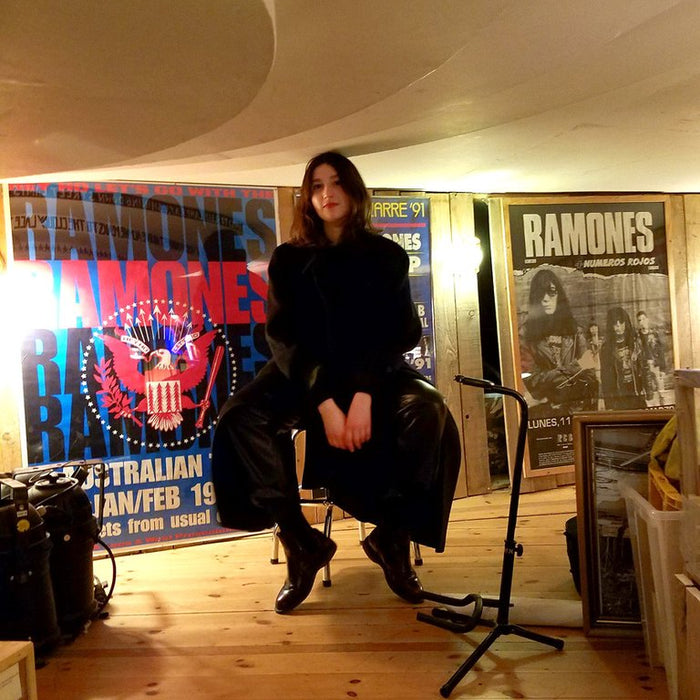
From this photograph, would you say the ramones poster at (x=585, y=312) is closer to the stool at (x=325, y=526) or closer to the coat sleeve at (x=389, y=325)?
the stool at (x=325, y=526)

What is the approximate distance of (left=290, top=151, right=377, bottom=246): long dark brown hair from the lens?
2553 mm

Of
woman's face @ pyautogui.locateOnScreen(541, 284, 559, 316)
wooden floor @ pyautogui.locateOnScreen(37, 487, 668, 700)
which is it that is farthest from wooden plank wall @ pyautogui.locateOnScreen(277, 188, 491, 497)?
wooden floor @ pyautogui.locateOnScreen(37, 487, 668, 700)

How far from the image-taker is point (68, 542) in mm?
2240

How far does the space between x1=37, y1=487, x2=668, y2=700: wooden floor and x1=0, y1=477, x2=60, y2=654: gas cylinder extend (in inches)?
6.3

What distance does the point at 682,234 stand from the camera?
434 centimetres

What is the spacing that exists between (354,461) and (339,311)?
553mm

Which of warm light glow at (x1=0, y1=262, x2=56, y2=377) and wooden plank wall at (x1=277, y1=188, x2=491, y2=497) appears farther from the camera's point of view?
wooden plank wall at (x1=277, y1=188, x2=491, y2=497)

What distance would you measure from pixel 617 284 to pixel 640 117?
1597mm

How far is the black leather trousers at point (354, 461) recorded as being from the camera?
2.22m

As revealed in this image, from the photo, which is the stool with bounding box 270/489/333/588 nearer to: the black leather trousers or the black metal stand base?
the black leather trousers

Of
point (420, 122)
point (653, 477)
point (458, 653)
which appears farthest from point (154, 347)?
point (653, 477)

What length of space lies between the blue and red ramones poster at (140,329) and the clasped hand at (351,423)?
1.23m

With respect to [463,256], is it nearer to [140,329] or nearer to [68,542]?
Result: [140,329]

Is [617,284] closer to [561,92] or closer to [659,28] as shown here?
[561,92]
